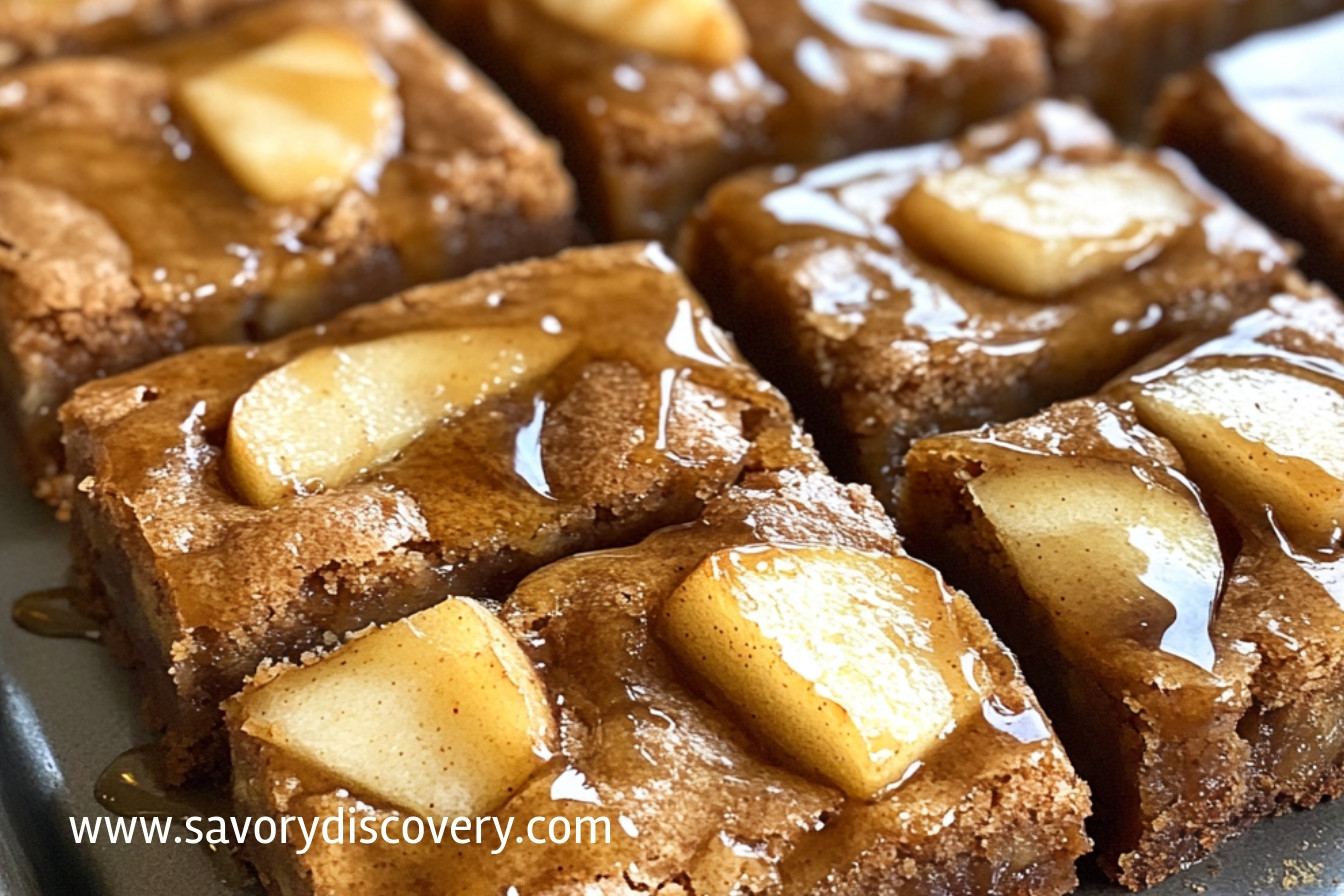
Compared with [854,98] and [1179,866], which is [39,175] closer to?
[854,98]

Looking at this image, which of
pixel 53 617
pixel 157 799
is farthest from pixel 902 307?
pixel 53 617

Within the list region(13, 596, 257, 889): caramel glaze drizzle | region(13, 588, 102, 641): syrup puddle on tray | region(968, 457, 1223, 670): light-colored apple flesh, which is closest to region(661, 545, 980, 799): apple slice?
region(968, 457, 1223, 670): light-colored apple flesh

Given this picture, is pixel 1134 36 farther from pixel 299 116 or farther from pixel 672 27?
pixel 299 116

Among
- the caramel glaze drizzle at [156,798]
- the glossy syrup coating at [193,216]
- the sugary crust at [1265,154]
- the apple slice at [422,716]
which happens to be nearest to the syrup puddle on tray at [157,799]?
the caramel glaze drizzle at [156,798]

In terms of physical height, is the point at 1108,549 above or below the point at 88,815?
above

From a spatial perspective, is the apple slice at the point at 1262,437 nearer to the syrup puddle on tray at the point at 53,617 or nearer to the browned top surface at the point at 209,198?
the browned top surface at the point at 209,198

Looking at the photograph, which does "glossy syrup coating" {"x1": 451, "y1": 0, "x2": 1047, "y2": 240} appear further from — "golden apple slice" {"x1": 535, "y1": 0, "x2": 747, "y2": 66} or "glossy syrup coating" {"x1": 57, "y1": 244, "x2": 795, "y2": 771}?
"glossy syrup coating" {"x1": 57, "y1": 244, "x2": 795, "y2": 771}

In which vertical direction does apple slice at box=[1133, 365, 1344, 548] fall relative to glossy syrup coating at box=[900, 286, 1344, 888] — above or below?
above
